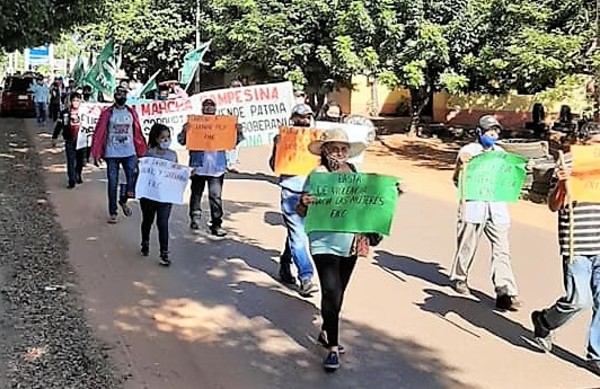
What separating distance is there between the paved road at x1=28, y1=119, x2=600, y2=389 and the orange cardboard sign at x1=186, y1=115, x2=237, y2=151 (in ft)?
3.57

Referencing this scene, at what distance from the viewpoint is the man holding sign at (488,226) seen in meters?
7.53

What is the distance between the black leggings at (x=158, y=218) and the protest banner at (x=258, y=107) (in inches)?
122

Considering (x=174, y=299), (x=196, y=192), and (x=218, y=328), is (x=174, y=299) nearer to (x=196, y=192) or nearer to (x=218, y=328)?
(x=218, y=328)

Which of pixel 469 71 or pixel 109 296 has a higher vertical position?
pixel 469 71

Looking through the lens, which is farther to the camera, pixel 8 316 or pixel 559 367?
pixel 8 316

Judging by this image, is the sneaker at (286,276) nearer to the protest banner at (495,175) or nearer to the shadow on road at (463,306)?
the shadow on road at (463,306)

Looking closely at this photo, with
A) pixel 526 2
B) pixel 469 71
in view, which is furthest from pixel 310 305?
pixel 469 71

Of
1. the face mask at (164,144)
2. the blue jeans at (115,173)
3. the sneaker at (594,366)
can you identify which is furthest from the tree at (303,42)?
the sneaker at (594,366)

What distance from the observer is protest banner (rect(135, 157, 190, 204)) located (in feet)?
30.5

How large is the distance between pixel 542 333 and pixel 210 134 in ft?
18.0

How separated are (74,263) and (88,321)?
6.98 feet

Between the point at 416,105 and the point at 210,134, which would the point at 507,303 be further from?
the point at 416,105

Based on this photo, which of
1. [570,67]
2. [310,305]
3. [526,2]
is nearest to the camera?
[310,305]

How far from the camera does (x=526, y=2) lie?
61.9 feet
